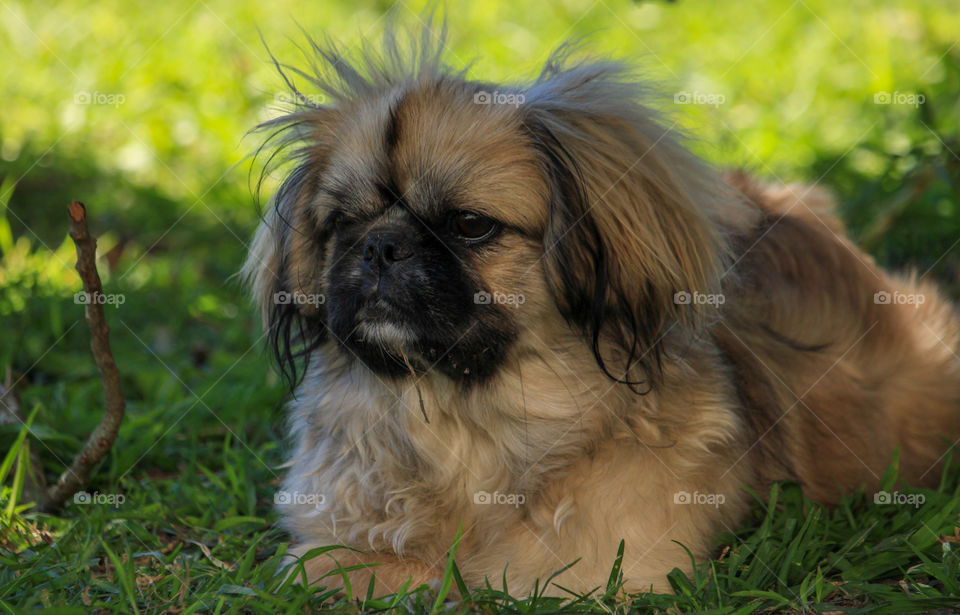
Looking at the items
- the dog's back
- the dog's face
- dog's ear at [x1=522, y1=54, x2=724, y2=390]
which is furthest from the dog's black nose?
the dog's back

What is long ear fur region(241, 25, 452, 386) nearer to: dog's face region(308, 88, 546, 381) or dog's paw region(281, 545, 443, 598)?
dog's face region(308, 88, 546, 381)

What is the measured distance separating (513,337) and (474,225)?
31 centimetres

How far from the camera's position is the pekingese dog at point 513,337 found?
2480 millimetres

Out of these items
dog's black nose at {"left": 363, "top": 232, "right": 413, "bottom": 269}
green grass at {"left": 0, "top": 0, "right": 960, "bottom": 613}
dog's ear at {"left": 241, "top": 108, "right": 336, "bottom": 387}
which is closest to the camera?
dog's black nose at {"left": 363, "top": 232, "right": 413, "bottom": 269}

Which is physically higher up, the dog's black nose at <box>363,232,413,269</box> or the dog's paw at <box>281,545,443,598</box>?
the dog's black nose at <box>363,232,413,269</box>

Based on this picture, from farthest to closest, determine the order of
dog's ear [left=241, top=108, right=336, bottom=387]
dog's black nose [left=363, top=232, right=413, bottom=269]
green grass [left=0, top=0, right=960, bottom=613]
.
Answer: dog's ear [left=241, top=108, right=336, bottom=387] < green grass [left=0, top=0, right=960, bottom=613] < dog's black nose [left=363, top=232, right=413, bottom=269]

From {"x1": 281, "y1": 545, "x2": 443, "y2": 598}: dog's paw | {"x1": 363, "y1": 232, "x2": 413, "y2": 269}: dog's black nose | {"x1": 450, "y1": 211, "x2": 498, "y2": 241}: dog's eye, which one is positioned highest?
{"x1": 450, "y1": 211, "x2": 498, "y2": 241}: dog's eye

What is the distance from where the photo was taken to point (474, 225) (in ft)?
8.07

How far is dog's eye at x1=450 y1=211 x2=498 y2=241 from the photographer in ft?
8.06

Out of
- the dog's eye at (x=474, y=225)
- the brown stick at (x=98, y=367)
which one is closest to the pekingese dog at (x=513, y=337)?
the dog's eye at (x=474, y=225)

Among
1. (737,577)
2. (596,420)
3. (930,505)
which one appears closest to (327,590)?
(596,420)

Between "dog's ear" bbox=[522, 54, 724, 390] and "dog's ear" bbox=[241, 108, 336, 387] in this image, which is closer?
"dog's ear" bbox=[522, 54, 724, 390]

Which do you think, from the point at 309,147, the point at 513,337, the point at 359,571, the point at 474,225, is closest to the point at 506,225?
the point at 474,225

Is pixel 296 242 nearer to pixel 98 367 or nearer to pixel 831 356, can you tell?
pixel 98 367
